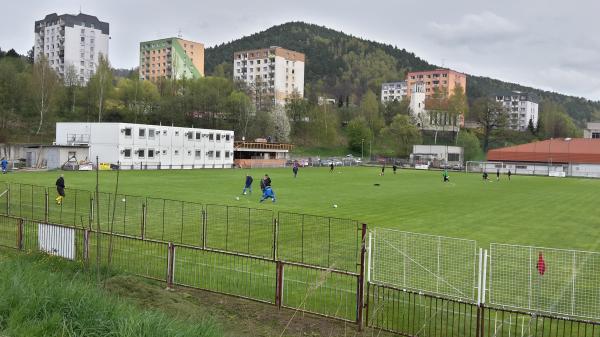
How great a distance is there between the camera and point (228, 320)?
32.8ft

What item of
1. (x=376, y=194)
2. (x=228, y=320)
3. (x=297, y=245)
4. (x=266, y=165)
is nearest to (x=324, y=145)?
(x=266, y=165)

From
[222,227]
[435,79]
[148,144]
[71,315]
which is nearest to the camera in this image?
[71,315]

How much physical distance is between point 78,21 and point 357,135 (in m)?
78.4

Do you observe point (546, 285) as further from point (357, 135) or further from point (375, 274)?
point (357, 135)

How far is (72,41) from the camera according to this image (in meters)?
Result: 130

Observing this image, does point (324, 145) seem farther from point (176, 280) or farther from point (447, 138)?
point (176, 280)

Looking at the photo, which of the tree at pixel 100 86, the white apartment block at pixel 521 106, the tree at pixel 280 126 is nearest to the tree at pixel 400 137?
the tree at pixel 280 126

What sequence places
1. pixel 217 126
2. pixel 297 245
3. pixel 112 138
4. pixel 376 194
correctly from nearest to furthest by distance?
pixel 297 245, pixel 376 194, pixel 112 138, pixel 217 126

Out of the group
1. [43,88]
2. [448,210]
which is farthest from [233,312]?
[43,88]

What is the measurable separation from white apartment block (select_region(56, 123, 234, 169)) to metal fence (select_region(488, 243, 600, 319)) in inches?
2064

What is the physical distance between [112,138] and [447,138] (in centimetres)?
11249

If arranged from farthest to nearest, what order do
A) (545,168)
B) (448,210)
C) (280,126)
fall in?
(280,126), (545,168), (448,210)

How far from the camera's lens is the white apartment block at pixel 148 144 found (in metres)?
64.1

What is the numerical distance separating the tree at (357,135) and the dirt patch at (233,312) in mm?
118125
